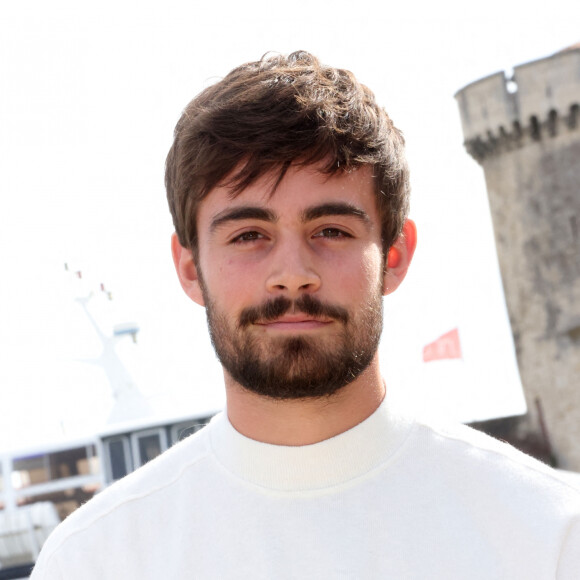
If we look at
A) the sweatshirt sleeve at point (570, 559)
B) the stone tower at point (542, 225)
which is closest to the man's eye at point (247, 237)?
the sweatshirt sleeve at point (570, 559)

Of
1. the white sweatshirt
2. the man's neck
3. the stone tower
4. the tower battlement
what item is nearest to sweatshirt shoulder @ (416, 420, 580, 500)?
the white sweatshirt

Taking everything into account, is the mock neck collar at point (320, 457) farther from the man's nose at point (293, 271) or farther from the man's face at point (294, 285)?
the man's nose at point (293, 271)

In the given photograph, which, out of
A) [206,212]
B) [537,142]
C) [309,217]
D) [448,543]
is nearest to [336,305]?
[309,217]

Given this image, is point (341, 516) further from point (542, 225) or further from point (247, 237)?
point (542, 225)

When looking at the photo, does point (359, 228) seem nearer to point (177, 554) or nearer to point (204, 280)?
point (204, 280)

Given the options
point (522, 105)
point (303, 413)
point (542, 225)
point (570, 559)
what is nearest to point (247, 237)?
point (303, 413)

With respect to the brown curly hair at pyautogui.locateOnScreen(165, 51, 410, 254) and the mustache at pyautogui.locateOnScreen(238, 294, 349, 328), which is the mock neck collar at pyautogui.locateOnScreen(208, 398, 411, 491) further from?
the brown curly hair at pyautogui.locateOnScreen(165, 51, 410, 254)

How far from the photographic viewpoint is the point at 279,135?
5.88 feet

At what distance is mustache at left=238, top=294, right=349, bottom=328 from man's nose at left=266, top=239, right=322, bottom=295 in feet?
0.05

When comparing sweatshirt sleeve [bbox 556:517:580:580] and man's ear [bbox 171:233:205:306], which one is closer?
sweatshirt sleeve [bbox 556:517:580:580]

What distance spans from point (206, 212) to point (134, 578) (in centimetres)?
60

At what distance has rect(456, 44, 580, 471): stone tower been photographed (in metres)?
19.1

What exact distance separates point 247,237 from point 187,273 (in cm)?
25

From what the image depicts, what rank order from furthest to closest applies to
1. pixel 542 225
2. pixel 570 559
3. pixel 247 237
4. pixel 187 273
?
pixel 542 225
pixel 187 273
pixel 247 237
pixel 570 559
